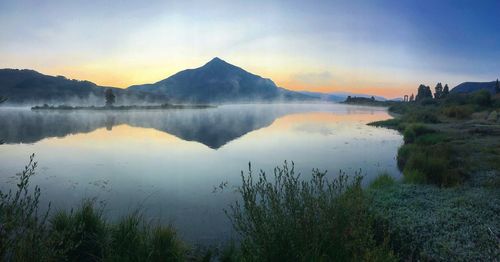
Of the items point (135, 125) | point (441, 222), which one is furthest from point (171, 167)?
point (135, 125)

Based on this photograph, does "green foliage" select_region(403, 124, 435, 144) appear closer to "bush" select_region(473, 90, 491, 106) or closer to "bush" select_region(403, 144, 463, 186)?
"bush" select_region(403, 144, 463, 186)

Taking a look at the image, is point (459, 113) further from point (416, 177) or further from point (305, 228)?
point (305, 228)

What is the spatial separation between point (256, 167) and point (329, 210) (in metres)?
14.4

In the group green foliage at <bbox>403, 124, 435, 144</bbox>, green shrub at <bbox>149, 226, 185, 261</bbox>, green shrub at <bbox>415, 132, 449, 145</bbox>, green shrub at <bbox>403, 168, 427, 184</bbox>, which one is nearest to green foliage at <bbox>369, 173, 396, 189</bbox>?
green shrub at <bbox>403, 168, 427, 184</bbox>

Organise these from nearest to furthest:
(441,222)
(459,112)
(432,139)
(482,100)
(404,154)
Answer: (441,222) → (404,154) → (432,139) → (459,112) → (482,100)

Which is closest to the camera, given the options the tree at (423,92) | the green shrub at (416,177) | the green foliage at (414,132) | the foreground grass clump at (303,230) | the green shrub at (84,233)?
the foreground grass clump at (303,230)

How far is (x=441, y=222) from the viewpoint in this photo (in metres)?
9.39

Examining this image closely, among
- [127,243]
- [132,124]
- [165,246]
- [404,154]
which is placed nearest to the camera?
[127,243]

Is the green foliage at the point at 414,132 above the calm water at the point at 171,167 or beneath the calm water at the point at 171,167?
above

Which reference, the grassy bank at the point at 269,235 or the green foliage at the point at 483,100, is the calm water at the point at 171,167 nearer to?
the grassy bank at the point at 269,235

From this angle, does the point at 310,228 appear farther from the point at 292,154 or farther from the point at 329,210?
the point at 292,154

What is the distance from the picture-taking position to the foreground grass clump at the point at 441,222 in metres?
7.72

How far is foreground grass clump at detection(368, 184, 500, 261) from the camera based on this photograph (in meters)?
7.72

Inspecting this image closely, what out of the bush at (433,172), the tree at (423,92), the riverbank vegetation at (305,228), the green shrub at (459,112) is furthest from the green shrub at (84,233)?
the tree at (423,92)
